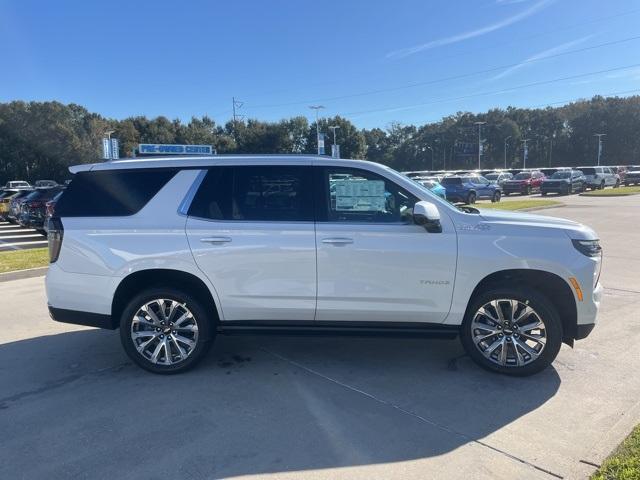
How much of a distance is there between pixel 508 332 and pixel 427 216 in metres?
1.31

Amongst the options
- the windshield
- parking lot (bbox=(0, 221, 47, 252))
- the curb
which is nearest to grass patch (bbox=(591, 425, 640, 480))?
the curb

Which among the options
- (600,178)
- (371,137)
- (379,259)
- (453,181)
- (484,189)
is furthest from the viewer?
(371,137)

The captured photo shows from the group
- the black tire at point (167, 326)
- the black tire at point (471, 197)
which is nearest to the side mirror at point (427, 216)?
the black tire at point (167, 326)

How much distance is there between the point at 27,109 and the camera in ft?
208

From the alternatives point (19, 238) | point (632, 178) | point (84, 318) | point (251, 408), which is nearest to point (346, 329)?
point (251, 408)

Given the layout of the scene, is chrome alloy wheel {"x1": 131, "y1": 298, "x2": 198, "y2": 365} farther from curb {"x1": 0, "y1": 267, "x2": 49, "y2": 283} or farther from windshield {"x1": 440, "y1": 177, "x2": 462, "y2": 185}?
windshield {"x1": 440, "y1": 177, "x2": 462, "y2": 185}

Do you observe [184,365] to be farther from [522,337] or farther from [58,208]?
[522,337]

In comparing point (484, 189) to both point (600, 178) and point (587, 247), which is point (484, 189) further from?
point (587, 247)

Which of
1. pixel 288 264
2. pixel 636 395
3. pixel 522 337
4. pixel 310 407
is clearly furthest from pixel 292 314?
pixel 636 395

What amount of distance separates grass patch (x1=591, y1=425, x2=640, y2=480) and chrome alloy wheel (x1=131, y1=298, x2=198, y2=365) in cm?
323

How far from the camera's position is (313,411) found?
3738 mm

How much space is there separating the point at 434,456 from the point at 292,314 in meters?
1.75

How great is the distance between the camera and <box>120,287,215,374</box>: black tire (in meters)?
4.39

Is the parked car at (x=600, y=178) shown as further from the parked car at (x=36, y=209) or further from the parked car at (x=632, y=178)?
the parked car at (x=36, y=209)
